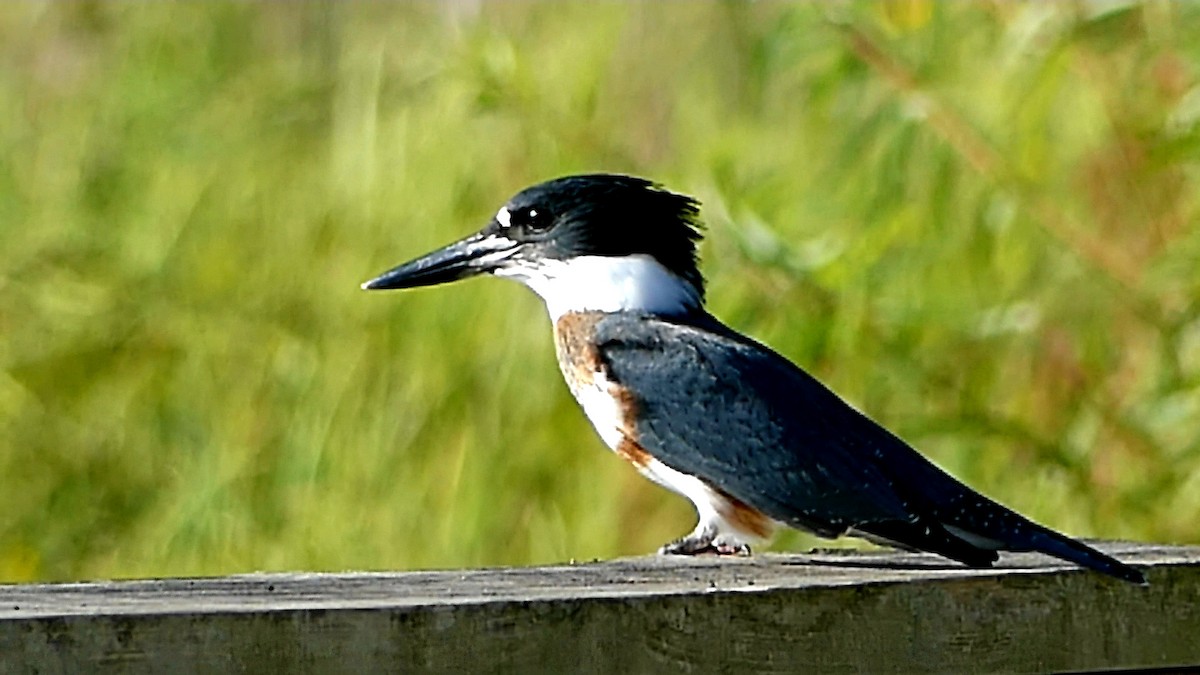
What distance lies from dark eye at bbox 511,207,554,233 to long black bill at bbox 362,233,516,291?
0.04 m

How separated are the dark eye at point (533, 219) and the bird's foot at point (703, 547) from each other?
2.47 ft

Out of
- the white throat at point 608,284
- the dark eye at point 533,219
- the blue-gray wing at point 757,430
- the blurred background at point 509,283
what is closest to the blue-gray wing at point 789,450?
the blue-gray wing at point 757,430

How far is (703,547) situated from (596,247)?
2.29 ft

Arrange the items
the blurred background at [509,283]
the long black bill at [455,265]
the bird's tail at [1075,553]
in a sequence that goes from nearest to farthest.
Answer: the bird's tail at [1075,553], the long black bill at [455,265], the blurred background at [509,283]

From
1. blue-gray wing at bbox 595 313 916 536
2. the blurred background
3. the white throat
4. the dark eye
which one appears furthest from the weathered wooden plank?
the blurred background

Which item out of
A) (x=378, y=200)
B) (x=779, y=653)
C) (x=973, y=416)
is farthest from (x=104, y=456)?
(x=779, y=653)

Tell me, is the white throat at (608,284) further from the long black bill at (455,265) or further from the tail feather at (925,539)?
the tail feather at (925,539)

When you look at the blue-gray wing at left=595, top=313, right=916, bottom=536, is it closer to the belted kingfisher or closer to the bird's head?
the belted kingfisher

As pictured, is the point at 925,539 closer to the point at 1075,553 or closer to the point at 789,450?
the point at 1075,553

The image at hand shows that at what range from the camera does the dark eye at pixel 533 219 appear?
12.1 feet

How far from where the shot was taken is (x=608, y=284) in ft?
12.0

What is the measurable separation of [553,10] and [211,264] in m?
Result: 1.12

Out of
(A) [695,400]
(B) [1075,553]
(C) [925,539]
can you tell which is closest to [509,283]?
(A) [695,400]

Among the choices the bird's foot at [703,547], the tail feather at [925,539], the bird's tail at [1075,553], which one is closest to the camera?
the bird's tail at [1075,553]
